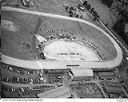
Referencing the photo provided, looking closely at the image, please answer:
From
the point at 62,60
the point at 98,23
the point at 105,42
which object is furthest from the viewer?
the point at 98,23

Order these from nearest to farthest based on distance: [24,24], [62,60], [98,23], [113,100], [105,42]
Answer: [113,100], [62,60], [24,24], [105,42], [98,23]

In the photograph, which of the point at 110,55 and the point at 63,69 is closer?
the point at 63,69

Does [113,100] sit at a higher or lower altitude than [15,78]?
higher

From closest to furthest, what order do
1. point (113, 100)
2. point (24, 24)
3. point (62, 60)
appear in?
point (113, 100)
point (62, 60)
point (24, 24)

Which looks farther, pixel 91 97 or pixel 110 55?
pixel 110 55

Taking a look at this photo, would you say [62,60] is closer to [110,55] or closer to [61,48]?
[61,48]

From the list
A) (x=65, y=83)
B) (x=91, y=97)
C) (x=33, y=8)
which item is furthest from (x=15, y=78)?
(x=33, y=8)

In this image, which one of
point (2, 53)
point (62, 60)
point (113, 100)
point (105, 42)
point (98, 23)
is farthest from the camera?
point (98, 23)

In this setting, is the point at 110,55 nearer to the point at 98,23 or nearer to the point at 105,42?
the point at 105,42

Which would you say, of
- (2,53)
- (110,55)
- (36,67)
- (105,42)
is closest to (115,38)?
(105,42)
